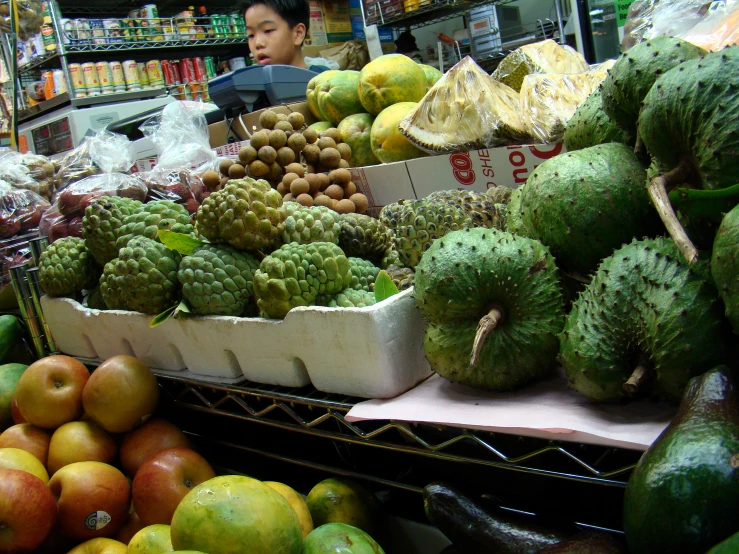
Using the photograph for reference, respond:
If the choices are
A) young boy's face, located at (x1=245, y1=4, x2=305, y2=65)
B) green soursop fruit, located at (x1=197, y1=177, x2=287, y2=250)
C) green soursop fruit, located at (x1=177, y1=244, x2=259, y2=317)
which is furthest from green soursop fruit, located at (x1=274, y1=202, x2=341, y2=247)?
young boy's face, located at (x1=245, y1=4, x2=305, y2=65)

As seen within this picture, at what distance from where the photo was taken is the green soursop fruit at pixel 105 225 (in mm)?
1644

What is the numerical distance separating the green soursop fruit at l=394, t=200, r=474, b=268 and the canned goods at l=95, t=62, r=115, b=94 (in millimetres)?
4888

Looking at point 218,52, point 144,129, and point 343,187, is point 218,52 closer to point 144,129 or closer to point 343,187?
point 144,129

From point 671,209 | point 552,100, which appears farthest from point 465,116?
point 671,209

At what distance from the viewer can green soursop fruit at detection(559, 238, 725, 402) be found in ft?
2.44

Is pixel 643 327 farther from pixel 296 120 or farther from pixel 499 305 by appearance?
pixel 296 120

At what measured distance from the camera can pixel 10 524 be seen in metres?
1.11

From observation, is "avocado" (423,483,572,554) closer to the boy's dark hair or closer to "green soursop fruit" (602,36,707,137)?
"green soursop fruit" (602,36,707,137)

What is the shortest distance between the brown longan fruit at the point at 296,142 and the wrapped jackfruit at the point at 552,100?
788mm

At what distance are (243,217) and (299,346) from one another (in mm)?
334

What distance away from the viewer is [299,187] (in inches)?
78.1

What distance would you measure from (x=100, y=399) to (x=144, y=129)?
6.41ft

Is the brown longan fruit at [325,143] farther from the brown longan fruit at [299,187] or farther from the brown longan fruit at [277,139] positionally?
the brown longan fruit at [299,187]

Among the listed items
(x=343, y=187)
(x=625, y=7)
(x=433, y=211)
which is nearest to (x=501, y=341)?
(x=433, y=211)
